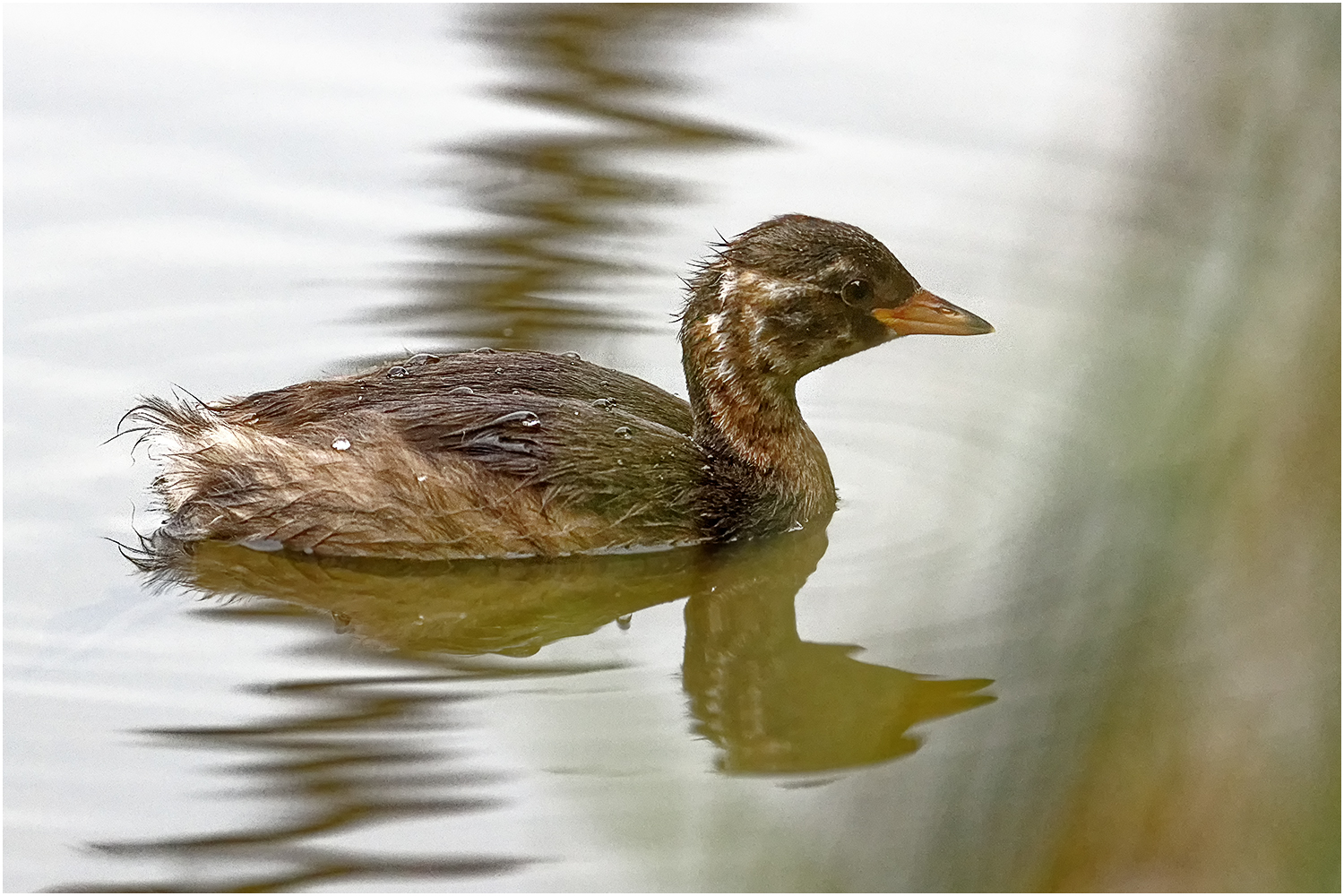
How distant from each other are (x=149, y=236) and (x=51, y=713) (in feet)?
12.2

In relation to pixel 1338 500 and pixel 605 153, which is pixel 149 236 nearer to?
pixel 605 153

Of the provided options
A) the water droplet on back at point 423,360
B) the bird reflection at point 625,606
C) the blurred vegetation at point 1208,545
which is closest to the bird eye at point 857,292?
the bird reflection at point 625,606

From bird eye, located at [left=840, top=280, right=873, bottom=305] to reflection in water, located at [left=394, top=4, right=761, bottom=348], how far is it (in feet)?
5.14

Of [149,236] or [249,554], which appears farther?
[149,236]

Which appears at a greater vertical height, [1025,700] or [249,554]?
[1025,700]

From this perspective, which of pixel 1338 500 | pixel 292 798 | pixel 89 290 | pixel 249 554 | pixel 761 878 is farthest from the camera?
pixel 89 290

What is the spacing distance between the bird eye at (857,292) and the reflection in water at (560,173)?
5.14 feet

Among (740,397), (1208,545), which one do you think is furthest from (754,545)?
(1208,545)

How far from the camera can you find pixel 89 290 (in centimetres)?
698

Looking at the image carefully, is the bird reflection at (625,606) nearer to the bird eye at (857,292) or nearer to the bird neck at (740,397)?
the bird neck at (740,397)

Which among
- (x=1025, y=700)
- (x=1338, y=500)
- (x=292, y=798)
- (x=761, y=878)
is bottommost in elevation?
(x=292, y=798)

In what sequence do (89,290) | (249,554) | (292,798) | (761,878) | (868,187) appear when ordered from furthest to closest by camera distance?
1. (868,187)
2. (89,290)
3. (249,554)
4. (292,798)
5. (761,878)

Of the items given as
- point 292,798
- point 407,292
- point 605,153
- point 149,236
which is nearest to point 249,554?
point 292,798

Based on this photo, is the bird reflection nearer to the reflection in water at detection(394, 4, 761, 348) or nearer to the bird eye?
the bird eye
